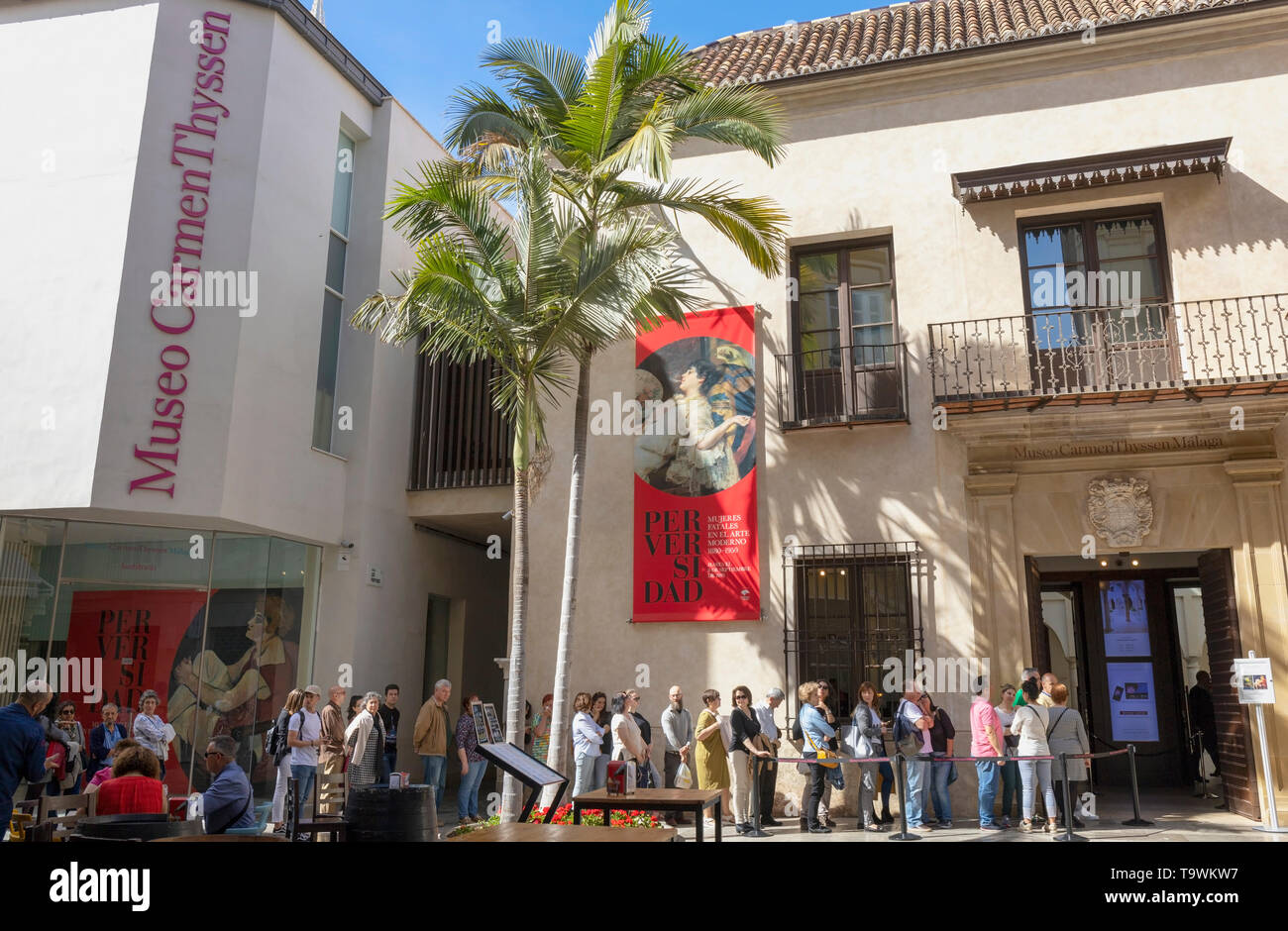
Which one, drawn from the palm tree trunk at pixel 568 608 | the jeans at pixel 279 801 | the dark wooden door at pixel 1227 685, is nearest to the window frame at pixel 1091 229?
the dark wooden door at pixel 1227 685

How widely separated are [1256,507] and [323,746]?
11590 mm

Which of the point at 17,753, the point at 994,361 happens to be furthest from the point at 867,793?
the point at 17,753

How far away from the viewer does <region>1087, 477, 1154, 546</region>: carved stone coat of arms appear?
12.4m

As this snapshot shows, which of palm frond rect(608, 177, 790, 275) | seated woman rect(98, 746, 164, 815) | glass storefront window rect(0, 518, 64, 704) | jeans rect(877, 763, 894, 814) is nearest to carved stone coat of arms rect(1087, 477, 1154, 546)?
jeans rect(877, 763, 894, 814)

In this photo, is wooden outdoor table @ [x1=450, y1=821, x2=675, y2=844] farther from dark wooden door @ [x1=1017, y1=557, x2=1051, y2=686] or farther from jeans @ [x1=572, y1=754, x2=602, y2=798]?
dark wooden door @ [x1=1017, y1=557, x2=1051, y2=686]

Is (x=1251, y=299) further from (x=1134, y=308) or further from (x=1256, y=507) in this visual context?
(x=1256, y=507)

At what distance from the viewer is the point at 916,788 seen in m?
11.1

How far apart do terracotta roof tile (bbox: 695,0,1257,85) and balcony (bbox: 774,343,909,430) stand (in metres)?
3.99

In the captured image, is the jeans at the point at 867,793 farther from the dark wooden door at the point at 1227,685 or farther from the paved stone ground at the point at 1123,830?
the dark wooden door at the point at 1227,685

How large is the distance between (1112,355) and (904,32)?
6226mm

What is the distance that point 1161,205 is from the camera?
1273 centimetres

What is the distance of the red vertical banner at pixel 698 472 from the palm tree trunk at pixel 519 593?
2561 mm

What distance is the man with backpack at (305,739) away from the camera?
10.5m

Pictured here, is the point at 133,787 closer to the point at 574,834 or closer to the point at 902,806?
the point at 574,834
